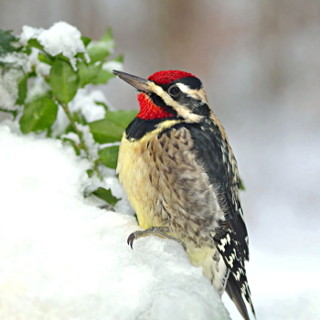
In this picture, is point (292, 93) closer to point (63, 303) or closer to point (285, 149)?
point (285, 149)

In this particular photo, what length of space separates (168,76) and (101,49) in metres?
0.19

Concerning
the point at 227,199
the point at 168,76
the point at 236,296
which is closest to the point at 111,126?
the point at 168,76

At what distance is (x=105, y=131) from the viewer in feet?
4.67

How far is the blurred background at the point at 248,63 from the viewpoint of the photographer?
504cm

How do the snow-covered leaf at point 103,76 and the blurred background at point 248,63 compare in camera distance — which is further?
the blurred background at point 248,63

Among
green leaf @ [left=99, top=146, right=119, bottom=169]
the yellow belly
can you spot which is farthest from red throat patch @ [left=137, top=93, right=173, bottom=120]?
green leaf @ [left=99, top=146, right=119, bottom=169]

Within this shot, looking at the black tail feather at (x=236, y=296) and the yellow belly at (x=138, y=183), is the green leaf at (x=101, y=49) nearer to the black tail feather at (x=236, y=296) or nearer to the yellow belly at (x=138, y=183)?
the yellow belly at (x=138, y=183)

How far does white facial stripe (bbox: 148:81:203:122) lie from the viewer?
163cm

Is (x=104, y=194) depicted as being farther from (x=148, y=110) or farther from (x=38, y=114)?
(x=148, y=110)

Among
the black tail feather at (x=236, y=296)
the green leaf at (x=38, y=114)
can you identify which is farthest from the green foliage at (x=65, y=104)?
the black tail feather at (x=236, y=296)

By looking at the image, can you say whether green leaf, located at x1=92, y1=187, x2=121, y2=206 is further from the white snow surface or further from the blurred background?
the blurred background

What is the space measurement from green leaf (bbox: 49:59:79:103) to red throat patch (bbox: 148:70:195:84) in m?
0.30

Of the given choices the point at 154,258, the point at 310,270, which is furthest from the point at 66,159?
the point at 310,270

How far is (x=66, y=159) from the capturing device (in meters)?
1.36
